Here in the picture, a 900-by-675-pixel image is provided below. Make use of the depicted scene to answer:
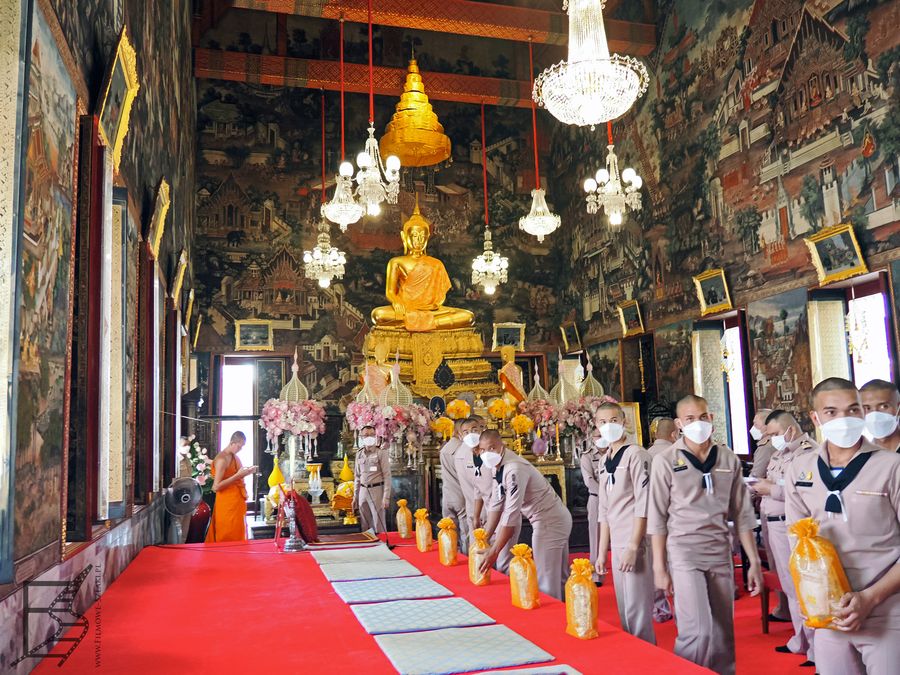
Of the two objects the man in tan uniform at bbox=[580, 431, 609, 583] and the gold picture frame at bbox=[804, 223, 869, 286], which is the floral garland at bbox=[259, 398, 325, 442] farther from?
the gold picture frame at bbox=[804, 223, 869, 286]

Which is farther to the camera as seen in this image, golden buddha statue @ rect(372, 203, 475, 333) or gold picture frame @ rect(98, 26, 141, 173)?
golden buddha statue @ rect(372, 203, 475, 333)

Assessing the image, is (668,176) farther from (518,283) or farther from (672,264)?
(518,283)

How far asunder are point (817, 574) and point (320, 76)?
46.4 ft

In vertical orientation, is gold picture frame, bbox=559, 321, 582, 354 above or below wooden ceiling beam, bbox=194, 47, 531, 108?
below

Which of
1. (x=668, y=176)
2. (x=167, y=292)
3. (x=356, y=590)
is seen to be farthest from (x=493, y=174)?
(x=356, y=590)

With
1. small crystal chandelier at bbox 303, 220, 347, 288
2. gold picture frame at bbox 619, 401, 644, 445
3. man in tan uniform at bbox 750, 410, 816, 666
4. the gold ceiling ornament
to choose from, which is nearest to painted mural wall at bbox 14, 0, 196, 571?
man in tan uniform at bbox 750, 410, 816, 666

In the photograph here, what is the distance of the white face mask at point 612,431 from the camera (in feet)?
15.9

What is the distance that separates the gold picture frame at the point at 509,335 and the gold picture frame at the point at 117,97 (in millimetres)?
12689

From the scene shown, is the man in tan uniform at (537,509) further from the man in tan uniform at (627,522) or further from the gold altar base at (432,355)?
the gold altar base at (432,355)

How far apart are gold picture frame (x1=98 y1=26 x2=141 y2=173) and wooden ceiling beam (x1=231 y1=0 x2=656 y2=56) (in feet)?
22.8

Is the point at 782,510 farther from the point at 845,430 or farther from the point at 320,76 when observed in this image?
the point at 320,76

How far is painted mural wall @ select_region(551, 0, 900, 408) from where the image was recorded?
8.87 meters

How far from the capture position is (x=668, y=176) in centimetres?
1341

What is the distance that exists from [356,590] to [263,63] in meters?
12.7
